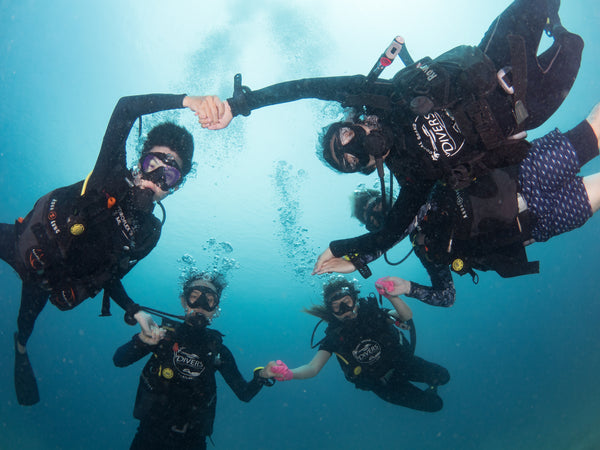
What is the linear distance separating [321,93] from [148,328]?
4137mm

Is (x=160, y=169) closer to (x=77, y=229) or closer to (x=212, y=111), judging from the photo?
(x=77, y=229)

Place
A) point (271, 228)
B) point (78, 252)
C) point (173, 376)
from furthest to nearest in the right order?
point (271, 228), point (173, 376), point (78, 252)

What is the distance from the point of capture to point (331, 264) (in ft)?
10.6

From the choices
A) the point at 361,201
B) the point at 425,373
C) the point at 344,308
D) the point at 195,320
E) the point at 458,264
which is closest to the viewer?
the point at 458,264

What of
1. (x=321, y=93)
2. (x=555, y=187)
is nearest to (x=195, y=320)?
(x=321, y=93)

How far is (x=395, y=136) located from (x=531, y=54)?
4.91ft

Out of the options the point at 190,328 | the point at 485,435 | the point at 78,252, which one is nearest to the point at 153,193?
the point at 78,252

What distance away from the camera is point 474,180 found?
2.71 metres

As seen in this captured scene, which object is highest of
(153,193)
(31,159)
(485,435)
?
(31,159)

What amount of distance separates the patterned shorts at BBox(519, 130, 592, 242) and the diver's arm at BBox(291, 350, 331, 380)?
15.1 ft

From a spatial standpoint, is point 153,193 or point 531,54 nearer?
point 531,54

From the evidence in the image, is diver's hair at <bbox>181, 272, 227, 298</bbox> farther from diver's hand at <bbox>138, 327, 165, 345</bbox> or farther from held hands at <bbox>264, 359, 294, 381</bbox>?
held hands at <bbox>264, 359, 294, 381</bbox>

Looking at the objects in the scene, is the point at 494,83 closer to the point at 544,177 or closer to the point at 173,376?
the point at 544,177

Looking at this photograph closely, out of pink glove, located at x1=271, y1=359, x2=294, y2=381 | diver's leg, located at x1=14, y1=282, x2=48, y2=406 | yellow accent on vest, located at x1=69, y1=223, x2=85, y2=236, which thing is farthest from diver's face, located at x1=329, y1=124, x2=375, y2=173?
diver's leg, located at x1=14, y1=282, x2=48, y2=406
